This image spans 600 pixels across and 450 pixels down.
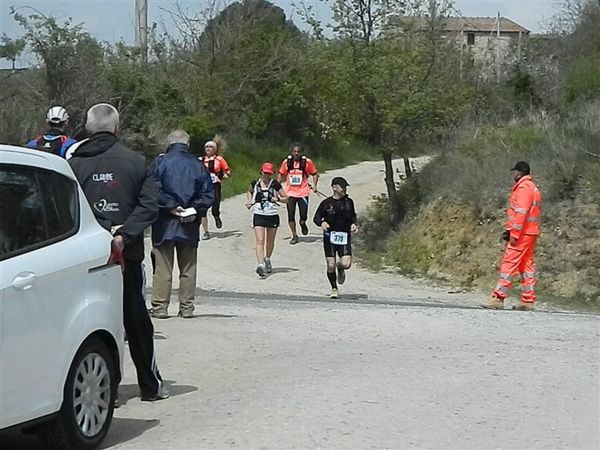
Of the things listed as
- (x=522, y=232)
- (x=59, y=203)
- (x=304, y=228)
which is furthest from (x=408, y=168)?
(x=59, y=203)

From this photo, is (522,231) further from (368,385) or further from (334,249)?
(368,385)

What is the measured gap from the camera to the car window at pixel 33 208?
608 cm

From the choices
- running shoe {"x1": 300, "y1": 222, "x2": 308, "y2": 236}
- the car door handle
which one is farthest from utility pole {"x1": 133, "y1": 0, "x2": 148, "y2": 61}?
the car door handle

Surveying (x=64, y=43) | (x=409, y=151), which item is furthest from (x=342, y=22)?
(x=64, y=43)

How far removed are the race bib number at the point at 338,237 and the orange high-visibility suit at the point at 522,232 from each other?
93.3 inches

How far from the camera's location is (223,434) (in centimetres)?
714

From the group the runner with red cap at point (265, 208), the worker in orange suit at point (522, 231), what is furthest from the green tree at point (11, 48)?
the worker in orange suit at point (522, 231)

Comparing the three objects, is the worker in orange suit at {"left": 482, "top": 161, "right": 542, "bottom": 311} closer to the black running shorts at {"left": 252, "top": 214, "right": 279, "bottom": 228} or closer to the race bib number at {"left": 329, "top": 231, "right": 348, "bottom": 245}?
the race bib number at {"left": 329, "top": 231, "right": 348, "bottom": 245}

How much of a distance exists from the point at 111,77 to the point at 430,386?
24.5 metres

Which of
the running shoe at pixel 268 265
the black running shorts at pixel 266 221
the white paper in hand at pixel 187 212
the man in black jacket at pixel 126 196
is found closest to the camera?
the man in black jacket at pixel 126 196

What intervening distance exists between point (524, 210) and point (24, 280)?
9.77 metres

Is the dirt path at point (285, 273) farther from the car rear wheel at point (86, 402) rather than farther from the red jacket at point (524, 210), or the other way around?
the car rear wheel at point (86, 402)

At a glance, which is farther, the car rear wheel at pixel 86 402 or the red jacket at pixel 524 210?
the red jacket at pixel 524 210

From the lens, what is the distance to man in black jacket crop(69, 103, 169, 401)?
7703mm
